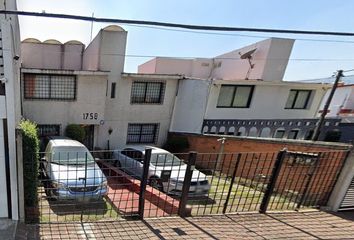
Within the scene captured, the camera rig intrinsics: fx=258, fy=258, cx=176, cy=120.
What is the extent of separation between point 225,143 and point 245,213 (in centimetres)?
664

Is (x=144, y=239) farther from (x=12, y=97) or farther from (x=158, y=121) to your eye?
(x=158, y=121)

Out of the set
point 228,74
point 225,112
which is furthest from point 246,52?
point 225,112

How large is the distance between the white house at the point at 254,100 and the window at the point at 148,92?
1.09 meters

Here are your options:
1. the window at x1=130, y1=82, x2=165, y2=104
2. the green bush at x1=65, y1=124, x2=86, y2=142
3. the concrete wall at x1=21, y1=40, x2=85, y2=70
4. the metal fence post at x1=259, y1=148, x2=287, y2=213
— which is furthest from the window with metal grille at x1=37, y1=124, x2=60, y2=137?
the metal fence post at x1=259, y1=148, x2=287, y2=213

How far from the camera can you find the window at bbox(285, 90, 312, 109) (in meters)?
16.9

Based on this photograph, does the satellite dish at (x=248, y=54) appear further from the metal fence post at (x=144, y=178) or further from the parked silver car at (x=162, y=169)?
the metal fence post at (x=144, y=178)

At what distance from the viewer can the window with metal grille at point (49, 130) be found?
12.9m

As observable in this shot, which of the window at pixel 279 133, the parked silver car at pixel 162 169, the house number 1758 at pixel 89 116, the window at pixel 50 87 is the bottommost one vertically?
the parked silver car at pixel 162 169

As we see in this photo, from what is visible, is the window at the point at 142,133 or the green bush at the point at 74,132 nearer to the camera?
the green bush at the point at 74,132

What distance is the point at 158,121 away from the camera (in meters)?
15.2

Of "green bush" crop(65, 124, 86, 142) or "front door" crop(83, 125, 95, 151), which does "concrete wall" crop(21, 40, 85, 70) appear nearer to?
"front door" crop(83, 125, 95, 151)

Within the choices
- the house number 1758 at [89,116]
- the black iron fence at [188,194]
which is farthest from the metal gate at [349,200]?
the house number 1758 at [89,116]

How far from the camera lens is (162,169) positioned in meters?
7.41

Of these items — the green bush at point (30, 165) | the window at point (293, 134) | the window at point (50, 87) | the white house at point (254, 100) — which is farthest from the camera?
the window at point (293, 134)
